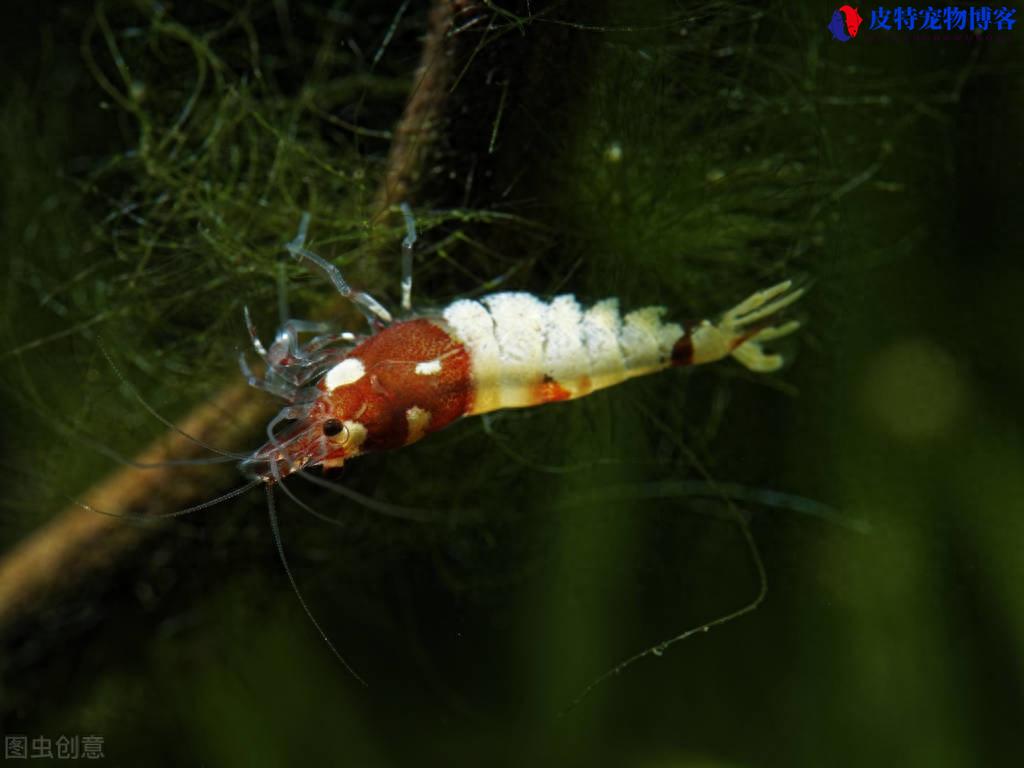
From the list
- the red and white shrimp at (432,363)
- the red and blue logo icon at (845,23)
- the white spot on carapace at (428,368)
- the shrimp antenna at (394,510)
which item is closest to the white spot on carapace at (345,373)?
the red and white shrimp at (432,363)

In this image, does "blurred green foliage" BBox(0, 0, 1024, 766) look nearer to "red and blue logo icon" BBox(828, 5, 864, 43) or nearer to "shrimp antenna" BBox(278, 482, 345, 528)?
"red and blue logo icon" BBox(828, 5, 864, 43)

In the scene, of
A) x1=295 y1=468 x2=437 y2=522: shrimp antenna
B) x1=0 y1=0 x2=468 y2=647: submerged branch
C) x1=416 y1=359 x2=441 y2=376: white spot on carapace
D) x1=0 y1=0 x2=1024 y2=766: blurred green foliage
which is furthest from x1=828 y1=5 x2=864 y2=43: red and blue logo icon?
x1=295 y1=468 x2=437 y2=522: shrimp antenna

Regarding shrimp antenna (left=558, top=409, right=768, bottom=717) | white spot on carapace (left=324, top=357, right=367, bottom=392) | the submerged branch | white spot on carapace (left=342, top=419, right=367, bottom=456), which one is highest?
white spot on carapace (left=324, top=357, right=367, bottom=392)

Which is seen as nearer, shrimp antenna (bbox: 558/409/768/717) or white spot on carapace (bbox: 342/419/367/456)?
white spot on carapace (bbox: 342/419/367/456)

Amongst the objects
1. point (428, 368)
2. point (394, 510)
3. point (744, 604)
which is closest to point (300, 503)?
point (428, 368)

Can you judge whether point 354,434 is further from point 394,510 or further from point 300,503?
point 394,510

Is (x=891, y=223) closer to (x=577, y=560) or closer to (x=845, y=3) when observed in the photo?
(x=845, y=3)

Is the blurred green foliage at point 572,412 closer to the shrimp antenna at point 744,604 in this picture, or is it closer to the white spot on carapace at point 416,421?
the shrimp antenna at point 744,604
